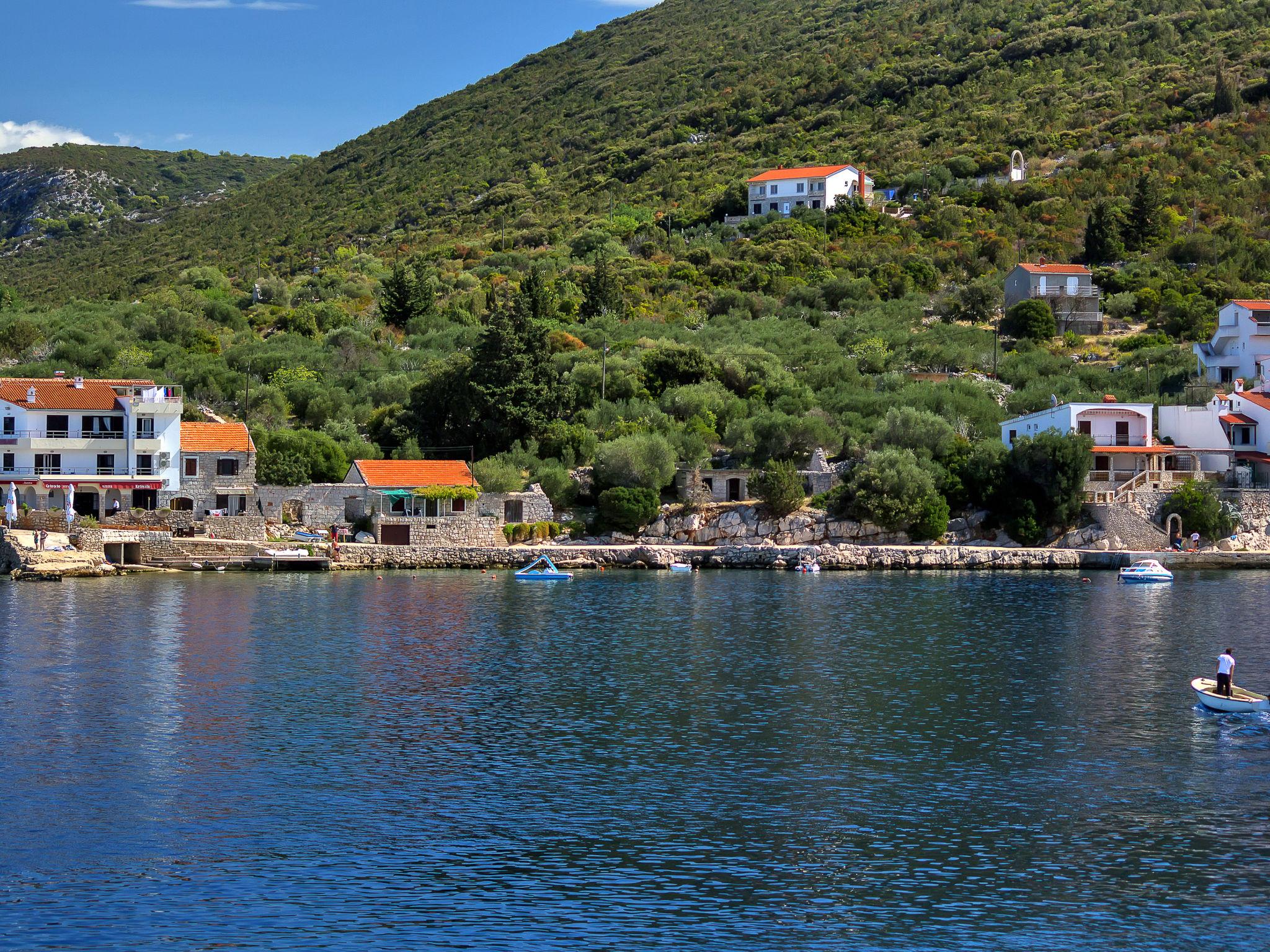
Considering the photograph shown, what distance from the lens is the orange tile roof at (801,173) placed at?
381 feet

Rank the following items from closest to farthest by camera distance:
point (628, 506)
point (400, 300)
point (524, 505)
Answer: point (628, 506), point (524, 505), point (400, 300)

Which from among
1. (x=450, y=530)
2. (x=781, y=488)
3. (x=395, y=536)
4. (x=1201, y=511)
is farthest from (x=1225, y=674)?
(x=395, y=536)

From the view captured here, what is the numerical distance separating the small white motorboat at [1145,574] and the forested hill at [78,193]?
461 feet

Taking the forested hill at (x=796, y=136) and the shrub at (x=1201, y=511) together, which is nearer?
the shrub at (x=1201, y=511)

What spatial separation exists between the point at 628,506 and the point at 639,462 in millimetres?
2093

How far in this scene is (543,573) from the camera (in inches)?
2234

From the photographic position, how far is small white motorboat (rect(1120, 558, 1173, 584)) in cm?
5403

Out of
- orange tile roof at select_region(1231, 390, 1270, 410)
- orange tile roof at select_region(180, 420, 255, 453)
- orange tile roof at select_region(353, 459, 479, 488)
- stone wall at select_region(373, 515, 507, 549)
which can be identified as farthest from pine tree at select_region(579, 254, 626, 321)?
orange tile roof at select_region(1231, 390, 1270, 410)

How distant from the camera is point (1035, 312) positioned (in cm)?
8600

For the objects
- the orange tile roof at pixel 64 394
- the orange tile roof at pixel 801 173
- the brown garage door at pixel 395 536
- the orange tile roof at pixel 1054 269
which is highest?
the orange tile roof at pixel 801 173

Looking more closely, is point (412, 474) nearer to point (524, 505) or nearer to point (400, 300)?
point (524, 505)

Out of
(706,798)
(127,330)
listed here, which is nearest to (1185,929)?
(706,798)

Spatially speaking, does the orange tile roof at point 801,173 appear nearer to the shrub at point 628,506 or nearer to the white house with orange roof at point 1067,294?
the white house with orange roof at point 1067,294

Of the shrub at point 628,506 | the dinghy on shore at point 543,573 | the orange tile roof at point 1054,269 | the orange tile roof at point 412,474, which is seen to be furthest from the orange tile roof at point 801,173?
the dinghy on shore at point 543,573
